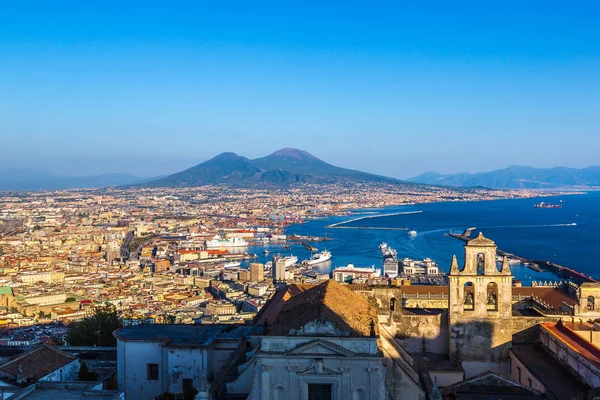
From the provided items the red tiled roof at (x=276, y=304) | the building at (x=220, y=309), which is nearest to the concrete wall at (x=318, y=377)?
the red tiled roof at (x=276, y=304)

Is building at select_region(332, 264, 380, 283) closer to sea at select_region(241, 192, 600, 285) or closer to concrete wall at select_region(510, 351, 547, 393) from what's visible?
sea at select_region(241, 192, 600, 285)

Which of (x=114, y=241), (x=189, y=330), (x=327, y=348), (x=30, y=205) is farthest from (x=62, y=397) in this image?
(x=30, y=205)

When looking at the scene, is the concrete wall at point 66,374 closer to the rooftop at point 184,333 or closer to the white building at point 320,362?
the rooftop at point 184,333

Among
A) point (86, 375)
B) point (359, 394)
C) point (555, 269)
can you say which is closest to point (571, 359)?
point (359, 394)

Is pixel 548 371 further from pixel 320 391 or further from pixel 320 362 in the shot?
pixel 320 362

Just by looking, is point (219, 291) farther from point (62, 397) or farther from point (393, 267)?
point (62, 397)

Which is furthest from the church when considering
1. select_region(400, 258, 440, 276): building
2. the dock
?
the dock
